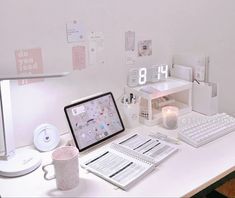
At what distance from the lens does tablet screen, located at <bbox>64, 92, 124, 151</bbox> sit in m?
1.31

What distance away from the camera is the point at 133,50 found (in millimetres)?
1646

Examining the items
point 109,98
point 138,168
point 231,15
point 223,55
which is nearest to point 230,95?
point 223,55

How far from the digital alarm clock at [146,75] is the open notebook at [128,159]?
1.19 feet

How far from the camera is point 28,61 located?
4.29ft

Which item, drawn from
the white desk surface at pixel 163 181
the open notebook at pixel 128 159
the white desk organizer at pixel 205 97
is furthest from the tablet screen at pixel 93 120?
the white desk organizer at pixel 205 97

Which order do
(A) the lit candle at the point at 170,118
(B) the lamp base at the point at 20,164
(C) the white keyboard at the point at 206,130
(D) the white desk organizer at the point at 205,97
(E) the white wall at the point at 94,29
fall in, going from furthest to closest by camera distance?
(D) the white desk organizer at the point at 205,97
(A) the lit candle at the point at 170,118
(C) the white keyboard at the point at 206,130
(E) the white wall at the point at 94,29
(B) the lamp base at the point at 20,164

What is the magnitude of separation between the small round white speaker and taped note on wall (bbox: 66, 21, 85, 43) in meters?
0.41

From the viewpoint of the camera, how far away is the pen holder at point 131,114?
60.2 inches

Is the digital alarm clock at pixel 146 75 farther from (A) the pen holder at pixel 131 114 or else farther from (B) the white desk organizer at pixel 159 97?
(A) the pen holder at pixel 131 114

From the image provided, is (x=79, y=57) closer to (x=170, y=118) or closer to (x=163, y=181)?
(x=170, y=118)

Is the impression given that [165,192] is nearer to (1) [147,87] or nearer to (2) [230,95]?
Result: (1) [147,87]

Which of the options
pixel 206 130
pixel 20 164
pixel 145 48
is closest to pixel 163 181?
pixel 206 130

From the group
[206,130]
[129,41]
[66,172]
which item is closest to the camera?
[66,172]

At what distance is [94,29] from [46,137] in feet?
1.82
